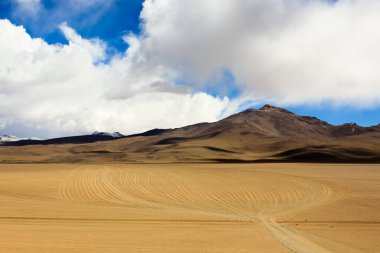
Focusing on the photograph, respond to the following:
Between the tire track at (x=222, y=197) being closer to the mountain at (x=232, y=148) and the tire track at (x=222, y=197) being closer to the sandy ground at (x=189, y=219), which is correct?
the sandy ground at (x=189, y=219)

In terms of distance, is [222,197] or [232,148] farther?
[232,148]

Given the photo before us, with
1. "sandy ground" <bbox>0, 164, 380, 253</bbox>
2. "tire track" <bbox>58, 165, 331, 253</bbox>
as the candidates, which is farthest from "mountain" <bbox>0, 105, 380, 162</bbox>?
"sandy ground" <bbox>0, 164, 380, 253</bbox>

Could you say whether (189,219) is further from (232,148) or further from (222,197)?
(232,148)

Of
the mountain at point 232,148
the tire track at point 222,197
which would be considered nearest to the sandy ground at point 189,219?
the tire track at point 222,197

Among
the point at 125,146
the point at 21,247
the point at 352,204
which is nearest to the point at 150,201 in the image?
the point at 352,204

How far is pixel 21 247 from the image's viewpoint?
853cm

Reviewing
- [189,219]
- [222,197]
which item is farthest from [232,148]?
[189,219]

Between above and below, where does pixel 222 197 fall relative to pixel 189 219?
above

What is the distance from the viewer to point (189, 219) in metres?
12.8

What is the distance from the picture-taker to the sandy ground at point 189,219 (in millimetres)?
9234

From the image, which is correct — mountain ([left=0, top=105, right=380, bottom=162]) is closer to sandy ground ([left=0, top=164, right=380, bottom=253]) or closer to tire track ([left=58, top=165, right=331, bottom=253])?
tire track ([left=58, top=165, right=331, bottom=253])

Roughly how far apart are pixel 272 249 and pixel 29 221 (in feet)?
22.6

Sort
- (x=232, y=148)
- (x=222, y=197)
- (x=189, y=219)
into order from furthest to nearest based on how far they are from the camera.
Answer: (x=232, y=148), (x=222, y=197), (x=189, y=219)

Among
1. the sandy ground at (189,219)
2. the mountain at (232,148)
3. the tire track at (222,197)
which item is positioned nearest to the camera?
the sandy ground at (189,219)
